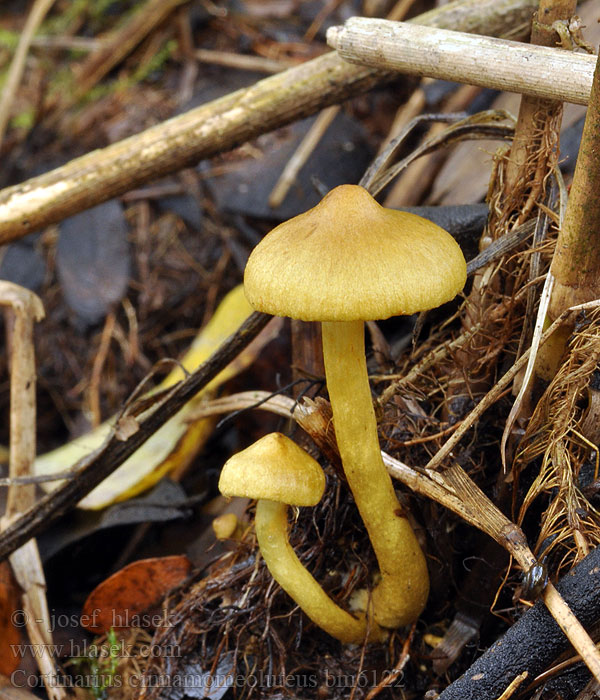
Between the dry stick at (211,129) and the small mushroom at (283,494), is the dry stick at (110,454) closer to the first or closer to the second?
the small mushroom at (283,494)

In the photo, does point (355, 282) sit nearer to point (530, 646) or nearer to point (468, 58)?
point (468, 58)

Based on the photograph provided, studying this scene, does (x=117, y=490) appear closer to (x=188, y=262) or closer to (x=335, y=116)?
(x=188, y=262)

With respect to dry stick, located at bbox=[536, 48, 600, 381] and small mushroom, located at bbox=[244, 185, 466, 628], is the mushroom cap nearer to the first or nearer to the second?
small mushroom, located at bbox=[244, 185, 466, 628]

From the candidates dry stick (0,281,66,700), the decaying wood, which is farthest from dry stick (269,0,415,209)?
the decaying wood

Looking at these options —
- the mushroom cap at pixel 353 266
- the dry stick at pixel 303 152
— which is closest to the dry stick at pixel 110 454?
the mushroom cap at pixel 353 266

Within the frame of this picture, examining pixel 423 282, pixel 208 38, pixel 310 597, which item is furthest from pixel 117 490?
pixel 208 38
